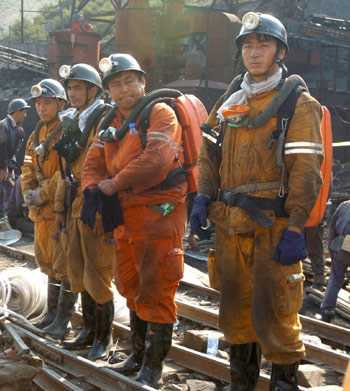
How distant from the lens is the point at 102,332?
5.71 m

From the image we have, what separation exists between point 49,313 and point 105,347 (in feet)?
3.84

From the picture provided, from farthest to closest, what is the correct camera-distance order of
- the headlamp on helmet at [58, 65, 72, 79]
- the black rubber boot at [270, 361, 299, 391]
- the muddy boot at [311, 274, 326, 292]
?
the muddy boot at [311, 274, 326, 292] → the headlamp on helmet at [58, 65, 72, 79] → the black rubber boot at [270, 361, 299, 391]

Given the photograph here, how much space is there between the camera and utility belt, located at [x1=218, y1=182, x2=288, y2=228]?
393cm

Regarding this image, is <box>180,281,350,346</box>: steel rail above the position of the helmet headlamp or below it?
below

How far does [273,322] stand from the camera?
3.88 metres

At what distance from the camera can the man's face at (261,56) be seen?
4.04 m

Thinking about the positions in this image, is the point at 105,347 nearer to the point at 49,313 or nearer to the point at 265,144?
the point at 49,313

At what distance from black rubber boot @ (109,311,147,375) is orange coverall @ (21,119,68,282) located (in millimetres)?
1402

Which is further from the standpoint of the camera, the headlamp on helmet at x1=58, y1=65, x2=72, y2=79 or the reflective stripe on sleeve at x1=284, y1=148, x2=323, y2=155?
the headlamp on helmet at x1=58, y1=65, x2=72, y2=79

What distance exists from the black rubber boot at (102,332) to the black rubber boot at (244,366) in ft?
5.67

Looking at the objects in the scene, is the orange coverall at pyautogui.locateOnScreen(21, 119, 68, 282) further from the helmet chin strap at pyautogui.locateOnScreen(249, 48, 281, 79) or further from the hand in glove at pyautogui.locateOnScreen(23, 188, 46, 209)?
the helmet chin strap at pyautogui.locateOnScreen(249, 48, 281, 79)

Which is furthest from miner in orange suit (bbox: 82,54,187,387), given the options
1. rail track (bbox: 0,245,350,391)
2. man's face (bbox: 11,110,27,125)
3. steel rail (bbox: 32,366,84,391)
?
man's face (bbox: 11,110,27,125)

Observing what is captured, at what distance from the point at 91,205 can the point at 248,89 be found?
160cm

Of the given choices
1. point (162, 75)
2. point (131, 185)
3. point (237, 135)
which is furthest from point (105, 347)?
point (162, 75)
